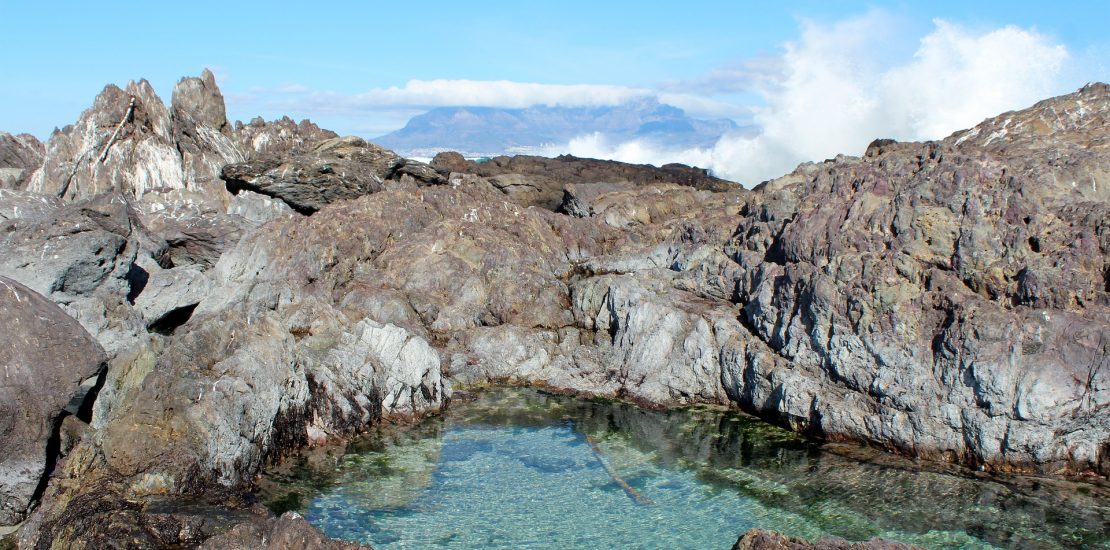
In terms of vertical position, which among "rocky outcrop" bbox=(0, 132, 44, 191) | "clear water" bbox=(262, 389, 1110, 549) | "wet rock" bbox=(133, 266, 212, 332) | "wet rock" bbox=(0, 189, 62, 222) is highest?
"rocky outcrop" bbox=(0, 132, 44, 191)

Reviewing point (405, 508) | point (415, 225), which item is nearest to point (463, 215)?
point (415, 225)

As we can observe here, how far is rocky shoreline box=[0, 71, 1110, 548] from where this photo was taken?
51.0ft

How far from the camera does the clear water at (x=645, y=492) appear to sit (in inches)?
586

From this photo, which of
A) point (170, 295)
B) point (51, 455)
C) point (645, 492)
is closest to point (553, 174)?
point (170, 295)

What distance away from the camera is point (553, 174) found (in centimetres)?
5250

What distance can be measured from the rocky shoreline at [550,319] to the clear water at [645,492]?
46.4 inches

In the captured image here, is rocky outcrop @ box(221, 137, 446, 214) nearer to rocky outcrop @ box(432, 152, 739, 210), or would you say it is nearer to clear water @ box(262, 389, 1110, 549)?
rocky outcrop @ box(432, 152, 739, 210)

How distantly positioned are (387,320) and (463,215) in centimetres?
842

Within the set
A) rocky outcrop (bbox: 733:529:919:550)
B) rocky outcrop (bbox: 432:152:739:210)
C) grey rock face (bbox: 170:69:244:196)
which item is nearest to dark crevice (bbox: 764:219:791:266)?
rocky outcrop (bbox: 733:529:919:550)

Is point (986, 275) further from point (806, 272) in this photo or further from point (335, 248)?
point (335, 248)

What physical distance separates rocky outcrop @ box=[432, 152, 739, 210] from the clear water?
25.4 m

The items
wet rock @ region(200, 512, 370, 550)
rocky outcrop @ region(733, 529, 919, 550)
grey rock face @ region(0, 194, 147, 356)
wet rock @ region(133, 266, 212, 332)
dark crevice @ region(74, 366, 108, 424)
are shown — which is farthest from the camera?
wet rock @ region(133, 266, 212, 332)

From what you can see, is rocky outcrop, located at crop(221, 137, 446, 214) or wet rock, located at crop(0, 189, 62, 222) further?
rocky outcrop, located at crop(221, 137, 446, 214)

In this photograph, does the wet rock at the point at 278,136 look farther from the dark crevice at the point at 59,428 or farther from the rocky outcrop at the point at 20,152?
the dark crevice at the point at 59,428
